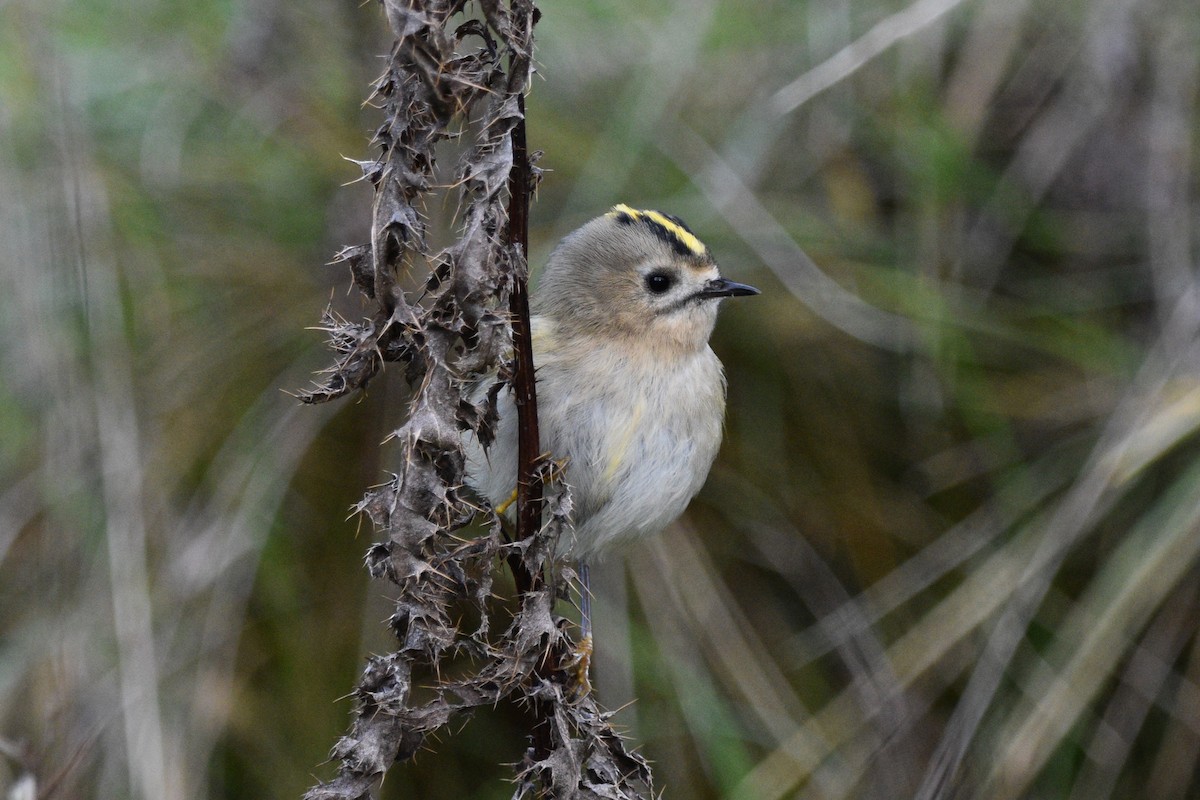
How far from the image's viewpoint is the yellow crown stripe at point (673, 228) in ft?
7.48

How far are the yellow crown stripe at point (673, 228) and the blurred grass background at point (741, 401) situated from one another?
24.2 inches

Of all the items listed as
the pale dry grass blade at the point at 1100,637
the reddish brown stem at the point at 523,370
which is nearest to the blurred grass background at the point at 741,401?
the pale dry grass blade at the point at 1100,637

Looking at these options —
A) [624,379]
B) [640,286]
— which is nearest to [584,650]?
[624,379]

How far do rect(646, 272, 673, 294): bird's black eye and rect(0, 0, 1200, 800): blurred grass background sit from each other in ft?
2.26

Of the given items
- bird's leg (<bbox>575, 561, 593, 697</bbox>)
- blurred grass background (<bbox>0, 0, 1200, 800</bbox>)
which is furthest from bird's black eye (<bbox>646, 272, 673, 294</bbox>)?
blurred grass background (<bbox>0, 0, 1200, 800</bbox>)

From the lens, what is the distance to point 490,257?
1313 mm

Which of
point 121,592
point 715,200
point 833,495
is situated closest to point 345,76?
point 715,200

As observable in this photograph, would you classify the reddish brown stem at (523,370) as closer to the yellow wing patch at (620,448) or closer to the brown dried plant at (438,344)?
the brown dried plant at (438,344)

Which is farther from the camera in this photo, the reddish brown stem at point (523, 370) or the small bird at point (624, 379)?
the small bird at point (624, 379)

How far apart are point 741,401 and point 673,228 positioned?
88 centimetres

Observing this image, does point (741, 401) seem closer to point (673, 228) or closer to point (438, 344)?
point (673, 228)

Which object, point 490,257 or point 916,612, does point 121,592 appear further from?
point 916,612

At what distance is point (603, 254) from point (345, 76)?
1.34 metres

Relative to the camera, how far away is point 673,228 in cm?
229
